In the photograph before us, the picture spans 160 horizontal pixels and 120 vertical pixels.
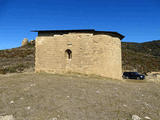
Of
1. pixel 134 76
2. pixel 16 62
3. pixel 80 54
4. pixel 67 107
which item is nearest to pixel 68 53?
pixel 80 54

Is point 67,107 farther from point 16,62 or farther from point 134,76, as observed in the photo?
point 16,62

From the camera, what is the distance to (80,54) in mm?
12539

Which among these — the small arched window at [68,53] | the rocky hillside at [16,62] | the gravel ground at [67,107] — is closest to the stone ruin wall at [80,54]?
the small arched window at [68,53]

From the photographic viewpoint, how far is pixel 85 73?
12.2 meters

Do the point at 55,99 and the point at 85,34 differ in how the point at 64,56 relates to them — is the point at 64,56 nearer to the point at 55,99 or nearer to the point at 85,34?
the point at 85,34

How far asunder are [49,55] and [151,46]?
80.5 m

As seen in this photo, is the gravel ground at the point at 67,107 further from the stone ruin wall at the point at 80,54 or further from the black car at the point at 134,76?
the black car at the point at 134,76

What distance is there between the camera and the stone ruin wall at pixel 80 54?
1241cm

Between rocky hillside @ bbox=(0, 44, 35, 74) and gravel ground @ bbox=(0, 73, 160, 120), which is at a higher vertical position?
rocky hillside @ bbox=(0, 44, 35, 74)

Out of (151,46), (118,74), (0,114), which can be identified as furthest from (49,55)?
(151,46)

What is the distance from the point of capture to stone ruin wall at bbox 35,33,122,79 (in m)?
12.4

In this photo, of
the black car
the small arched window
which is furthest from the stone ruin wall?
the black car

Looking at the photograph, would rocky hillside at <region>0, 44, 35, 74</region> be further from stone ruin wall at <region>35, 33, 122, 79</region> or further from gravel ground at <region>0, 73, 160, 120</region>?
gravel ground at <region>0, 73, 160, 120</region>

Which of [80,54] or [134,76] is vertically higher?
[80,54]
